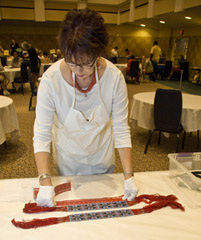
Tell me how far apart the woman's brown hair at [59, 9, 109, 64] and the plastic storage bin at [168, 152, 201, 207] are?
724mm

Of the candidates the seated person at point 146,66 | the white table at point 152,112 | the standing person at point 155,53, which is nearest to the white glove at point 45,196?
the white table at point 152,112

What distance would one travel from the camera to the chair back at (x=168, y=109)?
2832 millimetres

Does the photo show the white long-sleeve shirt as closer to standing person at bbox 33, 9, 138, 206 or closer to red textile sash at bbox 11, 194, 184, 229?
standing person at bbox 33, 9, 138, 206

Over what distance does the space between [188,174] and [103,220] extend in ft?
1.60

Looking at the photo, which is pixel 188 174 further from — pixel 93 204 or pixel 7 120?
pixel 7 120

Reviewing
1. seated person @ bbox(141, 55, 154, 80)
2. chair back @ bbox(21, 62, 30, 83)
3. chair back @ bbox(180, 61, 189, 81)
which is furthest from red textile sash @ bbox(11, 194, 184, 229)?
chair back @ bbox(180, 61, 189, 81)

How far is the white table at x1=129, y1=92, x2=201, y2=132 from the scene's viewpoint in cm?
288

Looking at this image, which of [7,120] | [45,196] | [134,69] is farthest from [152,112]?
[134,69]

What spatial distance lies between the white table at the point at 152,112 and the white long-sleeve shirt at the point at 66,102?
198cm

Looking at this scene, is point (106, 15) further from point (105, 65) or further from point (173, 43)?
point (105, 65)

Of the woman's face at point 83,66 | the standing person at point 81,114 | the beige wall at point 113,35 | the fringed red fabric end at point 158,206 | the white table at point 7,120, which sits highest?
the beige wall at point 113,35

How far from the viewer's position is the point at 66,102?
1063mm

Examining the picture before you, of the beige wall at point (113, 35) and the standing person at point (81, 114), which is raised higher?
the beige wall at point (113, 35)

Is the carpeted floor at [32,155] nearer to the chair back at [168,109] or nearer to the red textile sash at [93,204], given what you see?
the chair back at [168,109]
